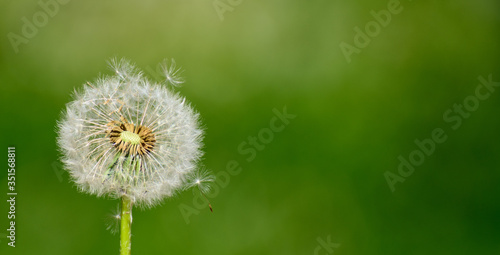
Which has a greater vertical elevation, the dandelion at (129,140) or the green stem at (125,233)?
the dandelion at (129,140)

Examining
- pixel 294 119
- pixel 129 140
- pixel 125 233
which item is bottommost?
pixel 294 119

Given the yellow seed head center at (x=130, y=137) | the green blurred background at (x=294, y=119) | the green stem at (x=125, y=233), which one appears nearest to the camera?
the green stem at (x=125, y=233)

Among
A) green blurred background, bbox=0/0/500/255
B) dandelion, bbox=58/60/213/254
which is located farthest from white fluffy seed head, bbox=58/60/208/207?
green blurred background, bbox=0/0/500/255

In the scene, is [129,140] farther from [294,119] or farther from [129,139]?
[294,119]

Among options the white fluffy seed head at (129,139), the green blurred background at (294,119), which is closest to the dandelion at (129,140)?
the white fluffy seed head at (129,139)

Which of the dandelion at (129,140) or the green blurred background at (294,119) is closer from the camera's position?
the dandelion at (129,140)

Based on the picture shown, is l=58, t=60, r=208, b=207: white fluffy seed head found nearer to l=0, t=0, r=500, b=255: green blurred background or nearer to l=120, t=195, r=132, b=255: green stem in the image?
l=120, t=195, r=132, b=255: green stem

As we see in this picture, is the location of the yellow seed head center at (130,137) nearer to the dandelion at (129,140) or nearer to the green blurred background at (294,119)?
the dandelion at (129,140)

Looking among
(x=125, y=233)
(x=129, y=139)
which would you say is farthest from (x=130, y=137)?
(x=125, y=233)
